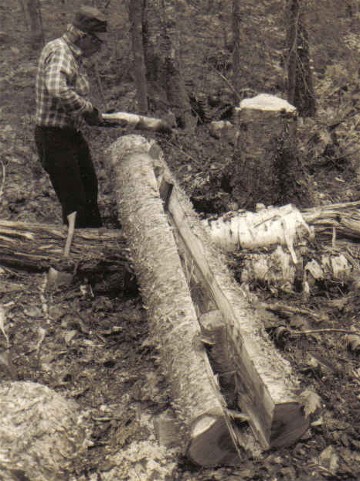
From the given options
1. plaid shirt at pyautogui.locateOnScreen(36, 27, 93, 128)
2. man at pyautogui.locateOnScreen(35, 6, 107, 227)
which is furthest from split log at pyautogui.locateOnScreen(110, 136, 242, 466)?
plaid shirt at pyautogui.locateOnScreen(36, 27, 93, 128)

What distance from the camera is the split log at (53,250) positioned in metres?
4.78

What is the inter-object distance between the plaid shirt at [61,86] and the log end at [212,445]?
9.81ft

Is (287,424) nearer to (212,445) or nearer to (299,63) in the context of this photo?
(212,445)

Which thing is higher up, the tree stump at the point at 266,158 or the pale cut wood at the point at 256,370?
the tree stump at the point at 266,158

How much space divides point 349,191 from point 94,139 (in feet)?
10.7

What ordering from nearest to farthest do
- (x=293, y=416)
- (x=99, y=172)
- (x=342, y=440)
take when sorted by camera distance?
(x=293, y=416) < (x=342, y=440) < (x=99, y=172)

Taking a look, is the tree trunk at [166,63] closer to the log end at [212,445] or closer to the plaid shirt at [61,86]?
the plaid shirt at [61,86]

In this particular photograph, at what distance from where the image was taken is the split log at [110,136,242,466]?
3115 mm

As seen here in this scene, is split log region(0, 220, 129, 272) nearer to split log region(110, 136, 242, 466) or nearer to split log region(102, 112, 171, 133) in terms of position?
split log region(110, 136, 242, 466)

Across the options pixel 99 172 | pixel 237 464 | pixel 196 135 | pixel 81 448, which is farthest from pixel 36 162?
pixel 237 464

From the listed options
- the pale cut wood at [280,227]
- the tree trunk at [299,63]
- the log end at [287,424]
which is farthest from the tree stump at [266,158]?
the log end at [287,424]

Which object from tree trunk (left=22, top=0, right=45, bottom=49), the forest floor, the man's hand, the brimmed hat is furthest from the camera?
tree trunk (left=22, top=0, right=45, bottom=49)

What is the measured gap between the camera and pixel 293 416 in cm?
311

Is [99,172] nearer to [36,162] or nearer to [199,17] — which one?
[36,162]
